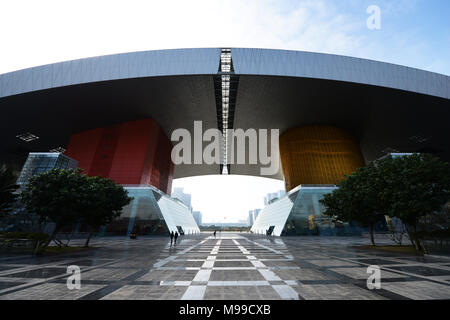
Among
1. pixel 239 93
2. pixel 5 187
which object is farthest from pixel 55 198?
pixel 239 93

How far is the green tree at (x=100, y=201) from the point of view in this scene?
14688 mm

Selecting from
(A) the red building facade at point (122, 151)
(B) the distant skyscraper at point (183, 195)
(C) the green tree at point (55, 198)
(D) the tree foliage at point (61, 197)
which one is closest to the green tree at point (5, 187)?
(D) the tree foliage at point (61, 197)

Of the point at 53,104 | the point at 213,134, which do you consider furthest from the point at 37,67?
the point at 213,134

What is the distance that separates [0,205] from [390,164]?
24949mm

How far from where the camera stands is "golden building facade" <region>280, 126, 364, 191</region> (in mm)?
40594

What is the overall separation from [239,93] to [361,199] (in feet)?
77.6

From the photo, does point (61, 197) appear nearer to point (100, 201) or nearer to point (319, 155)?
point (100, 201)

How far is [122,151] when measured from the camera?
4006 centimetres

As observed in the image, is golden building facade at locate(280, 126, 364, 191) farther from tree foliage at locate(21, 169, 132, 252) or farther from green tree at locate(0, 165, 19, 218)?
green tree at locate(0, 165, 19, 218)

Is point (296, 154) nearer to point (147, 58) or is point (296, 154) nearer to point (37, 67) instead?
point (147, 58)

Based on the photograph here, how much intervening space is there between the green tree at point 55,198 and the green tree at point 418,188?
62.1 ft

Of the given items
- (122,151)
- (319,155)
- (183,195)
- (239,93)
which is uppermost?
(183,195)
